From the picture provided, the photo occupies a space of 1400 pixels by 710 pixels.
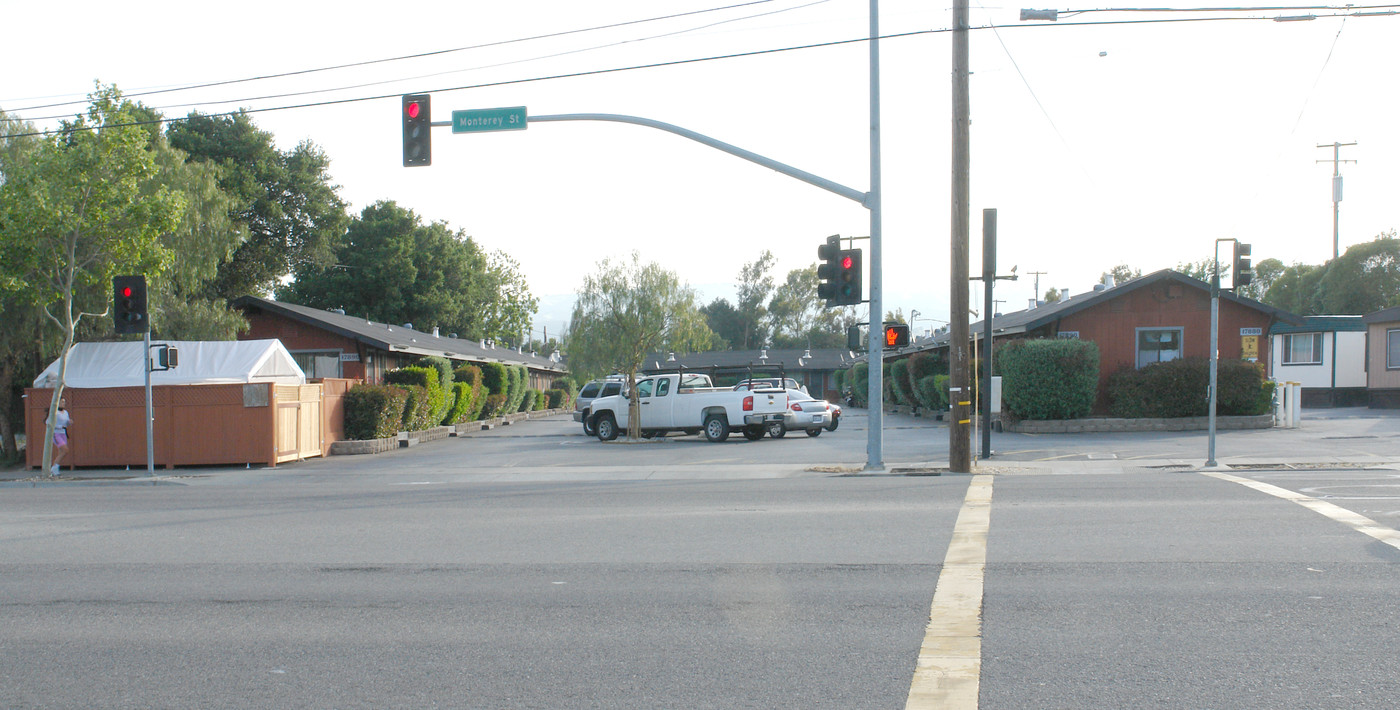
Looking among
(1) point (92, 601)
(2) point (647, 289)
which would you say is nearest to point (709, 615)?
(1) point (92, 601)

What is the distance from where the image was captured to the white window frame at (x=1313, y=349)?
4069cm

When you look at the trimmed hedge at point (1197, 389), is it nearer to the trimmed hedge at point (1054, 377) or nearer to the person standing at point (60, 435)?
the trimmed hedge at point (1054, 377)

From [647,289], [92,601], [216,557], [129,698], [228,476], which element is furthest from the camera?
[647,289]

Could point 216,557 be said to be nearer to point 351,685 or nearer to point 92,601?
point 92,601

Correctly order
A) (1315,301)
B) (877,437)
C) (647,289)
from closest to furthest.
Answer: (877,437) → (647,289) → (1315,301)

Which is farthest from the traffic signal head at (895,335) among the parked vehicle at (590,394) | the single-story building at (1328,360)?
the single-story building at (1328,360)

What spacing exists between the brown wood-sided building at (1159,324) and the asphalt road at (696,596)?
550 inches

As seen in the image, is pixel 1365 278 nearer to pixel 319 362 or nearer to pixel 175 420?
pixel 319 362

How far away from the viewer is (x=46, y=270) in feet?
65.4

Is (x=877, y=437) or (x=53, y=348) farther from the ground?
(x=53, y=348)

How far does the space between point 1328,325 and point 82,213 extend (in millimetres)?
43206

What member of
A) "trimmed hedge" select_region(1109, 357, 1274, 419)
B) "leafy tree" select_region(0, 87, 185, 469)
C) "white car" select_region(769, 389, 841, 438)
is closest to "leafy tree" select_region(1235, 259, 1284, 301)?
"trimmed hedge" select_region(1109, 357, 1274, 419)

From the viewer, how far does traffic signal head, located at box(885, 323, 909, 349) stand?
60.3 ft

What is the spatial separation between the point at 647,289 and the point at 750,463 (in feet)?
34.1
